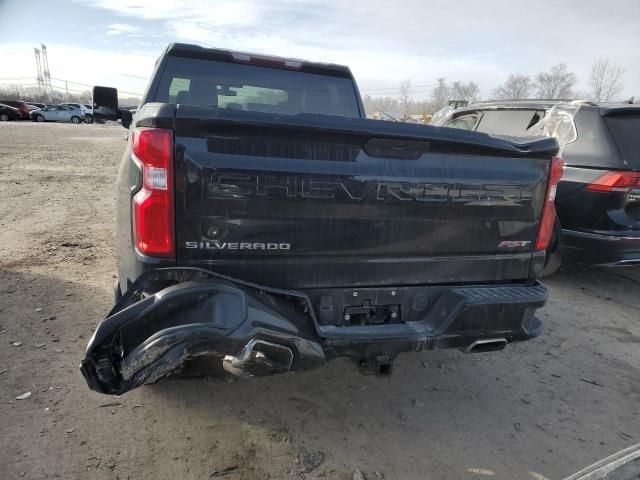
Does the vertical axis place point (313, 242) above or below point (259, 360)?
above

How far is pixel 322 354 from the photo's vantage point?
2.19 m

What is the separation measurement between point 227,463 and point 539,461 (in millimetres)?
1727

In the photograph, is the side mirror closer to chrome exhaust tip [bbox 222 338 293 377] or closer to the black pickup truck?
the black pickup truck

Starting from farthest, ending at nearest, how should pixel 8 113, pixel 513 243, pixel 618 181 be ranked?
1. pixel 8 113
2. pixel 618 181
3. pixel 513 243

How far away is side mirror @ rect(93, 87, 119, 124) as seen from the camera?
355 centimetres

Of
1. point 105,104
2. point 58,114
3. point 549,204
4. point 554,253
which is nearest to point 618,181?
point 554,253

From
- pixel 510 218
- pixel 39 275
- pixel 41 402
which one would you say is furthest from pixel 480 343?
pixel 39 275

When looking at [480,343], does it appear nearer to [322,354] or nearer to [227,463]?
[322,354]

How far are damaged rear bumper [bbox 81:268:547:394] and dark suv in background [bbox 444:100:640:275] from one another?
242 centimetres

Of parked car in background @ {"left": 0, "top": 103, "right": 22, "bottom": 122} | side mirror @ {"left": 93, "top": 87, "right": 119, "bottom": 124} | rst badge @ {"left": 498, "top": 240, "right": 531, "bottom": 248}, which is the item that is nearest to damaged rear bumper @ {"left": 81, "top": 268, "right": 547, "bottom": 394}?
rst badge @ {"left": 498, "top": 240, "right": 531, "bottom": 248}

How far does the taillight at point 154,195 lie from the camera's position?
2.01 metres

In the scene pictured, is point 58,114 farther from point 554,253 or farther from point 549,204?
point 549,204

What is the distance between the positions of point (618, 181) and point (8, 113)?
46.2 metres

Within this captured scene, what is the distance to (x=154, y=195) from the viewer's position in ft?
6.72
